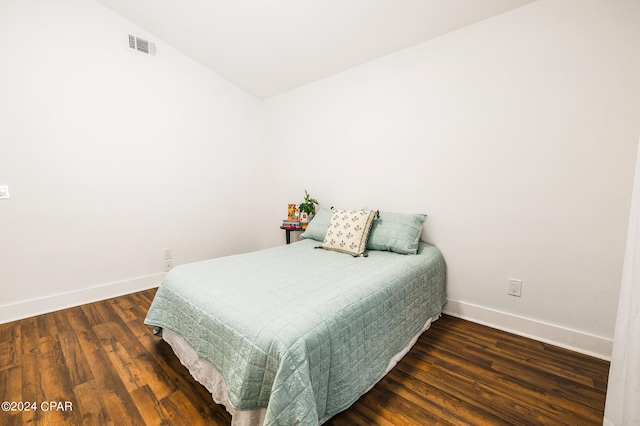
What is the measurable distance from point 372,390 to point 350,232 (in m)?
1.17

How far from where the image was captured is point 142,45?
2.80m

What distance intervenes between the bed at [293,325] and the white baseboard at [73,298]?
128 cm

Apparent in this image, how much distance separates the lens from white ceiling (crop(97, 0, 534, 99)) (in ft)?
6.84

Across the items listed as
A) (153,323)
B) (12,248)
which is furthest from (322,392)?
(12,248)

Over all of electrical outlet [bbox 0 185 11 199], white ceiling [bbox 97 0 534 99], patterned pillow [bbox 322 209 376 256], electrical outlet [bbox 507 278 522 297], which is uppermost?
white ceiling [bbox 97 0 534 99]

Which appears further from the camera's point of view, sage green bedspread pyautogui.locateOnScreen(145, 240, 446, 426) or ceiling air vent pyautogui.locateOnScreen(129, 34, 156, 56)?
ceiling air vent pyautogui.locateOnScreen(129, 34, 156, 56)

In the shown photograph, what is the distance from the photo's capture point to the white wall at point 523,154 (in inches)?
66.5

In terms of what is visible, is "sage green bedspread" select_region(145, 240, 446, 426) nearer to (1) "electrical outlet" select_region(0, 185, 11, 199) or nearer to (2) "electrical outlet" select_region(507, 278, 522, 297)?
(2) "electrical outlet" select_region(507, 278, 522, 297)

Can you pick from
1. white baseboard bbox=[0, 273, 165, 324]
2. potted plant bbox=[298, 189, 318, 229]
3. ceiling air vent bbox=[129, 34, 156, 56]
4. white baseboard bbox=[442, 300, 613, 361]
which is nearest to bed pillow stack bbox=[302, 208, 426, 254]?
white baseboard bbox=[442, 300, 613, 361]

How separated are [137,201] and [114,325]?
125cm

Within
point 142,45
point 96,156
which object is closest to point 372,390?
point 96,156

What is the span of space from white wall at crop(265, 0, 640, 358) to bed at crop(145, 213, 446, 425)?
55cm

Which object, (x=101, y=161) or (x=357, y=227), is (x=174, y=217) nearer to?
(x=101, y=161)

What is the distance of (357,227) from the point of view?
7.70 feet
